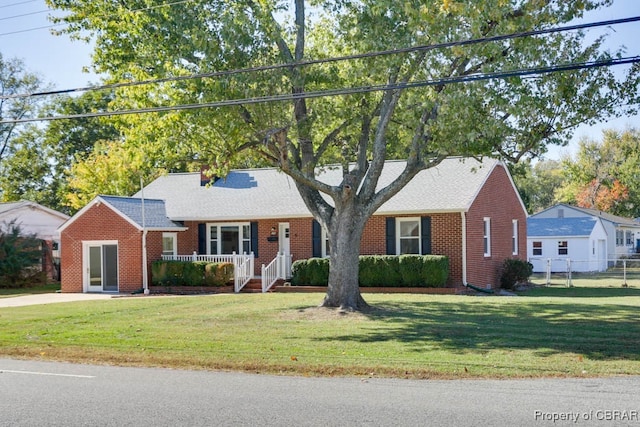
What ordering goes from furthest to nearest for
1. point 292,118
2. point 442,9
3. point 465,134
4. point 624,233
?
point 624,233
point 292,118
point 465,134
point 442,9

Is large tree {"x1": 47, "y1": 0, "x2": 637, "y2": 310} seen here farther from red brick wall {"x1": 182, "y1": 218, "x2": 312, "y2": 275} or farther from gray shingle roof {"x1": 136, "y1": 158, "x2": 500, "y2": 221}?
red brick wall {"x1": 182, "y1": 218, "x2": 312, "y2": 275}

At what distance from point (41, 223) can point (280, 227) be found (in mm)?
15718

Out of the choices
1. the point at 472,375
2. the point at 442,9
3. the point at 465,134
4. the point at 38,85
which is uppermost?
the point at 38,85

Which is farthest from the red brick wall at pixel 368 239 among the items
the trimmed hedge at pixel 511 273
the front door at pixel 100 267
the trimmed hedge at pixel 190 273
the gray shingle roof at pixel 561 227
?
the gray shingle roof at pixel 561 227

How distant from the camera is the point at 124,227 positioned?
30.5m

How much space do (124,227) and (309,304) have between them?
12.3 m

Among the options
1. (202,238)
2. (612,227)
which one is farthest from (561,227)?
(202,238)

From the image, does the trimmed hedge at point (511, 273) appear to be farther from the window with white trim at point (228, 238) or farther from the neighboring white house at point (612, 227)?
the neighboring white house at point (612, 227)

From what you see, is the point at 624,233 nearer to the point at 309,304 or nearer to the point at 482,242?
the point at 482,242

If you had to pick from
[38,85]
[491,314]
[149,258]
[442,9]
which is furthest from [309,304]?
[38,85]

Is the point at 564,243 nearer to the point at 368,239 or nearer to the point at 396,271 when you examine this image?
the point at 368,239

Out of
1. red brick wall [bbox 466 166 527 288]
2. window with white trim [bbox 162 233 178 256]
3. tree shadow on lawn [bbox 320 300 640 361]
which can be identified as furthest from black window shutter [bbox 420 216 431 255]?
window with white trim [bbox 162 233 178 256]

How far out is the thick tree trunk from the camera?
18953 mm

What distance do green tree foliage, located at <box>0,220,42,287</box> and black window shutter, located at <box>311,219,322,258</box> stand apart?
47.0 feet
